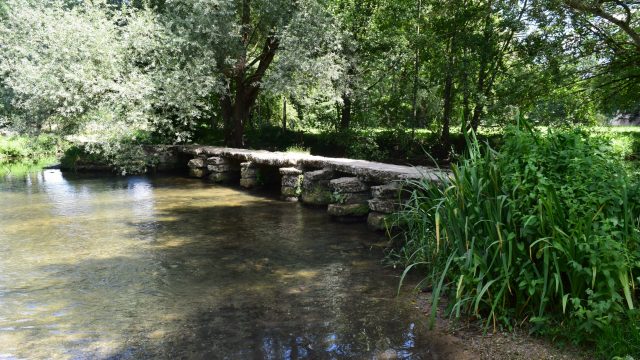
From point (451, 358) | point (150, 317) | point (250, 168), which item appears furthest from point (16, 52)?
point (451, 358)


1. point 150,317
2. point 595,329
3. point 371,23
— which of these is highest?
point 371,23

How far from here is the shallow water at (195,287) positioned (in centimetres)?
382

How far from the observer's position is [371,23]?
16.1 m

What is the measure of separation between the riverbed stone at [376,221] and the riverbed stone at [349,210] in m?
0.55

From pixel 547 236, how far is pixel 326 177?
6.41 metres

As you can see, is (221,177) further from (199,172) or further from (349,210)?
(349,210)

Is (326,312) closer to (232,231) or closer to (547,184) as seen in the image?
(547,184)

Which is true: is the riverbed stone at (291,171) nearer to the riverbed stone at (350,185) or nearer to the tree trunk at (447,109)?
the riverbed stone at (350,185)

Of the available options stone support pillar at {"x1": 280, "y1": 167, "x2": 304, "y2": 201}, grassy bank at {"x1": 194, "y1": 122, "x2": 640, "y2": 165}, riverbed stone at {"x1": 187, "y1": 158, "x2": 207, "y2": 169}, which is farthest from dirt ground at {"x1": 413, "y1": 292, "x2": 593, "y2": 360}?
grassy bank at {"x1": 194, "y1": 122, "x2": 640, "y2": 165}

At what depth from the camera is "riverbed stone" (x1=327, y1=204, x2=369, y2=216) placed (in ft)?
26.9

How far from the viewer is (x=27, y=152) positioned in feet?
59.7

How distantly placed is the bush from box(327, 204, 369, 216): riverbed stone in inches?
159

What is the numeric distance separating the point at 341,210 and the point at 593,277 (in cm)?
525

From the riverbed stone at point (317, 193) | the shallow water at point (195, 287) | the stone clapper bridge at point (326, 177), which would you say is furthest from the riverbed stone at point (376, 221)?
the riverbed stone at point (317, 193)
